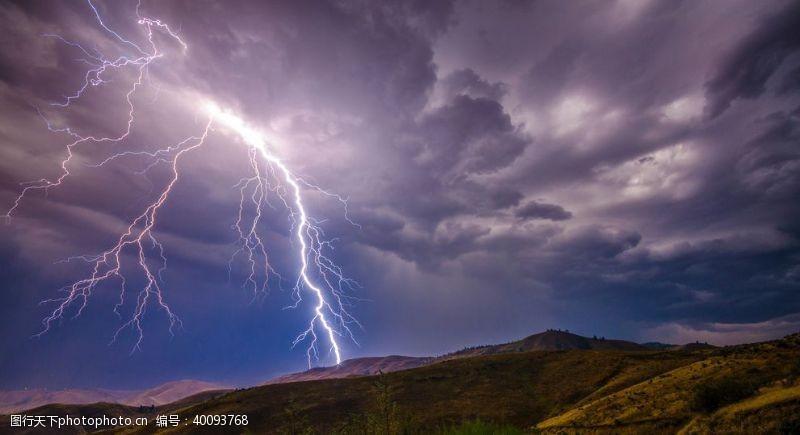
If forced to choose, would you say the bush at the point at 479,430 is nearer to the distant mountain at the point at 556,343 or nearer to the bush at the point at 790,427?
the bush at the point at 790,427

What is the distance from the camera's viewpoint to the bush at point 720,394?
16.1 metres

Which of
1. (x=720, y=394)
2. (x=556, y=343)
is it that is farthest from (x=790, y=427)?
(x=556, y=343)

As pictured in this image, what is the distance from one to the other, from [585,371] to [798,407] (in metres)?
35.3

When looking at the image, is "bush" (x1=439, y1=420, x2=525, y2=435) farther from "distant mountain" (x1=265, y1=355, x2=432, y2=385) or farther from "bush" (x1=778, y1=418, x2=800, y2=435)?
"distant mountain" (x1=265, y1=355, x2=432, y2=385)

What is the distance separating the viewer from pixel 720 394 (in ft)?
55.2

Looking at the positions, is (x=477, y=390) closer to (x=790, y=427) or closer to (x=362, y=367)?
(x=790, y=427)

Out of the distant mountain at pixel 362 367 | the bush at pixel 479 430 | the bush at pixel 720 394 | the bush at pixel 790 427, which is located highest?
the bush at pixel 479 430

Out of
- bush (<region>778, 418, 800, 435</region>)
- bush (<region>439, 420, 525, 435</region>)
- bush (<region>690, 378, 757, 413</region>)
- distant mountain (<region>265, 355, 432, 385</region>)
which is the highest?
bush (<region>439, 420, 525, 435</region>)

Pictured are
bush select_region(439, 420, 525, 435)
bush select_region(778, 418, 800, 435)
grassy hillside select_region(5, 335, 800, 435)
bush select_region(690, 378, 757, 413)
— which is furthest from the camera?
bush select_region(690, 378, 757, 413)

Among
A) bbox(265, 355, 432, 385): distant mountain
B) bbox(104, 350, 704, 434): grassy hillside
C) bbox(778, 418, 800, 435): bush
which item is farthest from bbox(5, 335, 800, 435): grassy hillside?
bbox(265, 355, 432, 385): distant mountain

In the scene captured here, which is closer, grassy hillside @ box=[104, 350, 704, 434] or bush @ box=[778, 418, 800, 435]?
bush @ box=[778, 418, 800, 435]

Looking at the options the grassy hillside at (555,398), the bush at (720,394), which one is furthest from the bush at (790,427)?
the bush at (720,394)

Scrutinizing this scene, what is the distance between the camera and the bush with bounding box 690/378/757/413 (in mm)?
16094

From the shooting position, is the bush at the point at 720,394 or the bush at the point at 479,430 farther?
the bush at the point at 720,394
